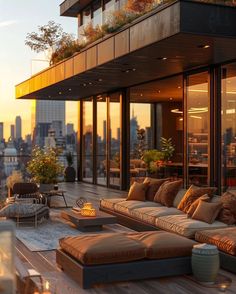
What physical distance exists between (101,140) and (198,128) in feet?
21.3

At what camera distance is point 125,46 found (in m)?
9.60

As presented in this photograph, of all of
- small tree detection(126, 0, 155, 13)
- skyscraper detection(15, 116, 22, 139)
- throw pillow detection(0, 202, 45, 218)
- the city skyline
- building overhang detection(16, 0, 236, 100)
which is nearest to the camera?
building overhang detection(16, 0, 236, 100)

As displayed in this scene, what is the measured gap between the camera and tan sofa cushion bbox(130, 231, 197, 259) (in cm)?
520

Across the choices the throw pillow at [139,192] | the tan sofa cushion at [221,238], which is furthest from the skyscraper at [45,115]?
the tan sofa cushion at [221,238]

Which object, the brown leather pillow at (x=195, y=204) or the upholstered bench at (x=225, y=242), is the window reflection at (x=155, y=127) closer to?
the brown leather pillow at (x=195, y=204)

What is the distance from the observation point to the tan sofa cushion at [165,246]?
520cm

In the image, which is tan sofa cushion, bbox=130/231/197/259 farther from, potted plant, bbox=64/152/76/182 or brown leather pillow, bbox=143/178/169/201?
potted plant, bbox=64/152/76/182

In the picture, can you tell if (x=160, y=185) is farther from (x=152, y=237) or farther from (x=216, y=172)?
(x=152, y=237)

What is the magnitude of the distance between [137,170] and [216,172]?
16.8ft

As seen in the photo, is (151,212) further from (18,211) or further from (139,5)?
(139,5)

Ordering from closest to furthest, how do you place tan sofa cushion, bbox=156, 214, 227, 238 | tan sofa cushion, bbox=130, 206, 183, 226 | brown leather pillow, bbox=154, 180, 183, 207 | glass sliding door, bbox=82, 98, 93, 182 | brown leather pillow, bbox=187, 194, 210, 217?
tan sofa cushion, bbox=156, 214, 227, 238, brown leather pillow, bbox=187, 194, 210, 217, tan sofa cushion, bbox=130, 206, 183, 226, brown leather pillow, bbox=154, 180, 183, 207, glass sliding door, bbox=82, 98, 93, 182

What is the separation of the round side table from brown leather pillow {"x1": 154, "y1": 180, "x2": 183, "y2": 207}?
3.07 meters

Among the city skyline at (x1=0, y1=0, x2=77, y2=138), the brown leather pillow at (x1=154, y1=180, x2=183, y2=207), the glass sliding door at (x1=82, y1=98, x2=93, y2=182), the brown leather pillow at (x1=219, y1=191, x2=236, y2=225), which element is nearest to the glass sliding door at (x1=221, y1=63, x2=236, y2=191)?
the brown leather pillow at (x1=154, y1=180, x2=183, y2=207)

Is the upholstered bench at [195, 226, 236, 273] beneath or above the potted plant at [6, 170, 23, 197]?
beneath
